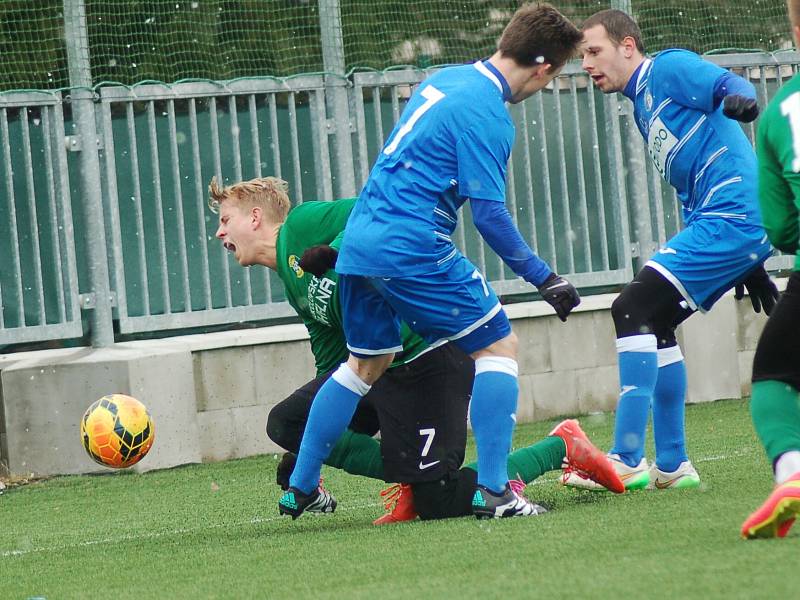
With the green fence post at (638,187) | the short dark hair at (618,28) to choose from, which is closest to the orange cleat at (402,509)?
the short dark hair at (618,28)

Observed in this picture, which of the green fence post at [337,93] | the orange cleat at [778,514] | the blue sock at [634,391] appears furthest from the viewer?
the green fence post at [337,93]

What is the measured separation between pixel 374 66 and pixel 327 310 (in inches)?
184

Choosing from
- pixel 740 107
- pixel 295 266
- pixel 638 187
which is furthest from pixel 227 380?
pixel 740 107

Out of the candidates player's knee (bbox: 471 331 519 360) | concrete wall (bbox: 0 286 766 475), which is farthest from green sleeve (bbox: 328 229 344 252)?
concrete wall (bbox: 0 286 766 475)

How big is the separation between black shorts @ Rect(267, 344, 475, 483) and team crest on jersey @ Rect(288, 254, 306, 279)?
0.51m

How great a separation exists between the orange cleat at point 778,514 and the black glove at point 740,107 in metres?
1.95

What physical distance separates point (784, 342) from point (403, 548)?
1403mm

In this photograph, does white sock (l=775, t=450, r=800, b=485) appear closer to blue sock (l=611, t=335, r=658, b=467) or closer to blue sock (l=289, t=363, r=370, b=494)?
blue sock (l=611, t=335, r=658, b=467)

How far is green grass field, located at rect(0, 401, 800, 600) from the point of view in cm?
388

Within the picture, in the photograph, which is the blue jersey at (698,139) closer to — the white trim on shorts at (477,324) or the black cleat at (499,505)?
the white trim on shorts at (477,324)

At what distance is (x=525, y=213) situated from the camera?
1057 cm

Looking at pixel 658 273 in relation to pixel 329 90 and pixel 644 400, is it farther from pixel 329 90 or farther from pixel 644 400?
pixel 329 90

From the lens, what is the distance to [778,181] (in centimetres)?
432

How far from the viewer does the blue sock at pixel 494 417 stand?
17.6ft
